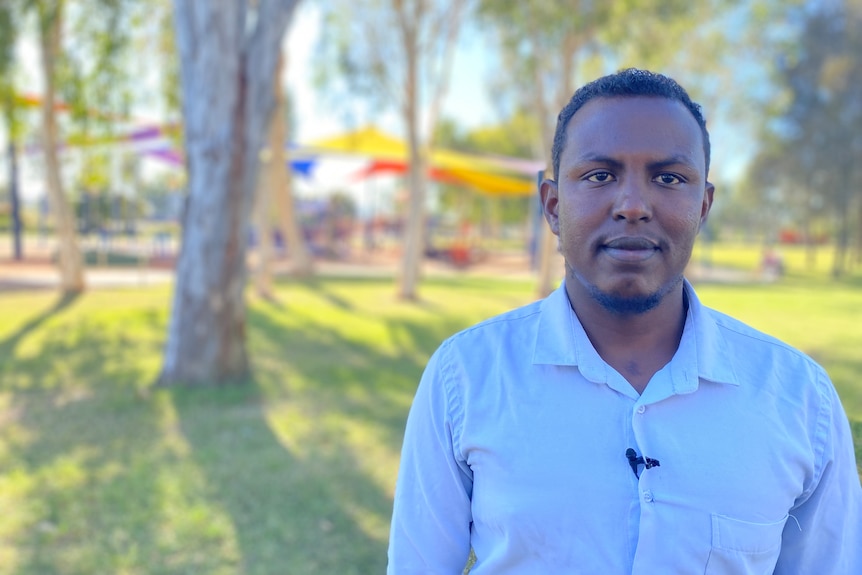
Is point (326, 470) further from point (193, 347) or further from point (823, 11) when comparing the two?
point (823, 11)

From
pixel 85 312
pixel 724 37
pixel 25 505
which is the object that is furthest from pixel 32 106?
pixel 724 37

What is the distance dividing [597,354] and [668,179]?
39 centimetres

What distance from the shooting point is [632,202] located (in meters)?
1.51

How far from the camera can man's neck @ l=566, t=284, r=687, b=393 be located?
1605 mm

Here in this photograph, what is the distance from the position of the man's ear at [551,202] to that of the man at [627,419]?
72mm

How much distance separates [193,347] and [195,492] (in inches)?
101

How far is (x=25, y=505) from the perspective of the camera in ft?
14.8

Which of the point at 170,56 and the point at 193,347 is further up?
the point at 170,56

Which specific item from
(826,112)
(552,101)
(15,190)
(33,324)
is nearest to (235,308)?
(33,324)

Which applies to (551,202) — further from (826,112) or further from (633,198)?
(826,112)

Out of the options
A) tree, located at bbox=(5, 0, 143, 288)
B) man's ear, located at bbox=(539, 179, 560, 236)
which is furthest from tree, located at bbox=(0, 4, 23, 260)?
man's ear, located at bbox=(539, 179, 560, 236)

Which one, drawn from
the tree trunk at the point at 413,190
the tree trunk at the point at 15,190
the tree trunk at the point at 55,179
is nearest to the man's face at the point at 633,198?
the tree trunk at the point at 55,179

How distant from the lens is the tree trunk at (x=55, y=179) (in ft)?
40.0

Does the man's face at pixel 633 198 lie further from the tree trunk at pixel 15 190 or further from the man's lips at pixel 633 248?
the tree trunk at pixel 15 190
